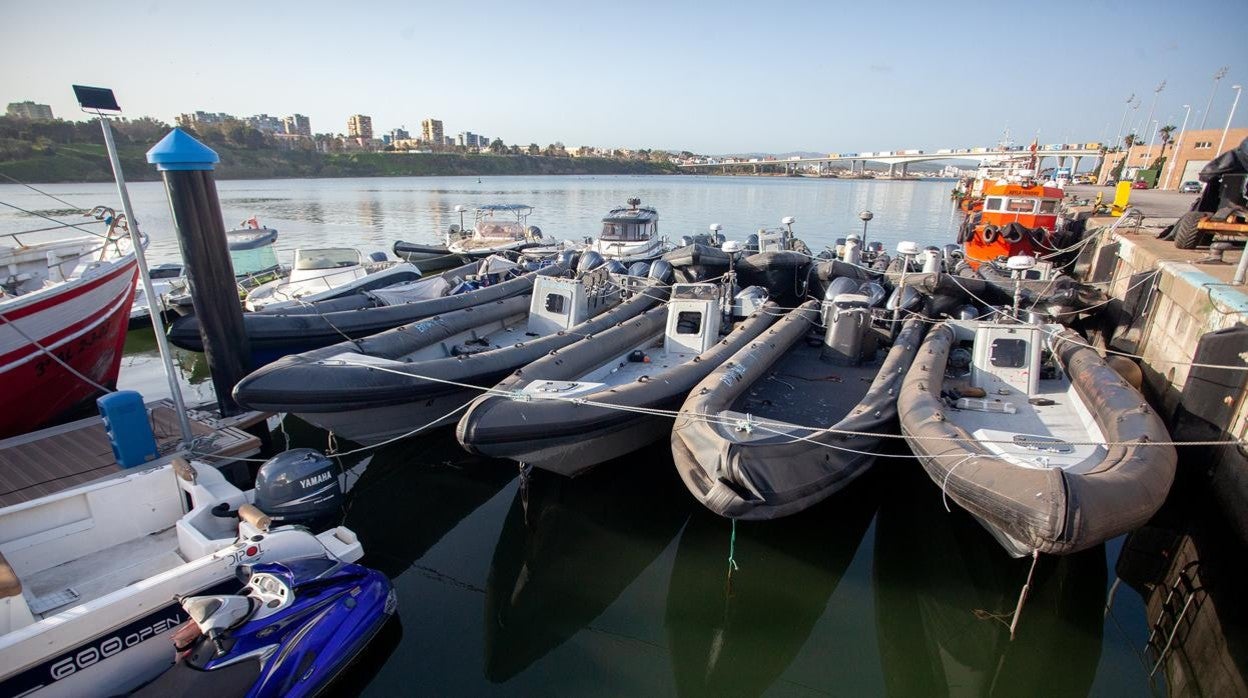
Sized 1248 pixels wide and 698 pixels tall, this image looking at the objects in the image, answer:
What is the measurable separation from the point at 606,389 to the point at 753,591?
2620mm

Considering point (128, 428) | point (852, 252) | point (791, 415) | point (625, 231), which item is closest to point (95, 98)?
point (128, 428)

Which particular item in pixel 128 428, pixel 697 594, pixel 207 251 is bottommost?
pixel 697 594

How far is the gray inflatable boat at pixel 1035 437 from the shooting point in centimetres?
443

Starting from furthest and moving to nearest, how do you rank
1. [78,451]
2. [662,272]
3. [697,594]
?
[662,272] < [78,451] < [697,594]

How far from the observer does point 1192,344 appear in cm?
779

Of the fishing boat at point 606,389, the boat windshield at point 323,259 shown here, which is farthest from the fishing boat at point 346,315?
the fishing boat at point 606,389

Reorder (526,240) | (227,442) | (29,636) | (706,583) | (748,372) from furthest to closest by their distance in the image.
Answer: (526,240)
(748,372)
(227,442)
(706,583)
(29,636)

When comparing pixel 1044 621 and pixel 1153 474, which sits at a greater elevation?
pixel 1153 474

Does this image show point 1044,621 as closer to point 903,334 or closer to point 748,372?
point 748,372

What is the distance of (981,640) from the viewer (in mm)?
5113

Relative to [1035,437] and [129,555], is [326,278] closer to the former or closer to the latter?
[129,555]

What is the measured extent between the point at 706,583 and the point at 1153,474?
3851 mm

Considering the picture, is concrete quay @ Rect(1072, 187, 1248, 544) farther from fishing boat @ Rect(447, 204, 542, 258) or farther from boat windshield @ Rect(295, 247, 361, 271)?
boat windshield @ Rect(295, 247, 361, 271)

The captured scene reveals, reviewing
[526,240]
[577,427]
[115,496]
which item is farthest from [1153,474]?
[526,240]
